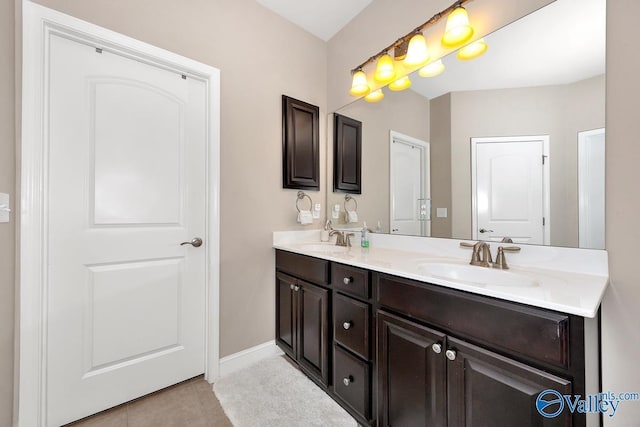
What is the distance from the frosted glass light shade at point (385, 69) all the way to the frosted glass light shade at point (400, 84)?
0.05 m

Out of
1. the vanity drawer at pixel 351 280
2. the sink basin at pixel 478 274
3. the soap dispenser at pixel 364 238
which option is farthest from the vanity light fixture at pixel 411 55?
the vanity drawer at pixel 351 280

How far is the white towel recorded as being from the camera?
2.14 metres

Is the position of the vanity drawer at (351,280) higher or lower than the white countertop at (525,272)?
lower

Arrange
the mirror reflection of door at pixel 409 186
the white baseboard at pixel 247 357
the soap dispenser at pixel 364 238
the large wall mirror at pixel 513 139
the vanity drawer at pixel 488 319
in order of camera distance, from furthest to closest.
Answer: the soap dispenser at pixel 364 238
the white baseboard at pixel 247 357
the mirror reflection of door at pixel 409 186
the large wall mirror at pixel 513 139
the vanity drawer at pixel 488 319

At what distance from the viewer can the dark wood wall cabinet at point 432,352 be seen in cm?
74

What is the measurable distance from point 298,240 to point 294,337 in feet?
2.46

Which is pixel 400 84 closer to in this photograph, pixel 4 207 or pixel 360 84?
pixel 360 84

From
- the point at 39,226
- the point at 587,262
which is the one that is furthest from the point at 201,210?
the point at 587,262

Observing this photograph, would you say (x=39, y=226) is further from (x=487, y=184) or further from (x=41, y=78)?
(x=487, y=184)

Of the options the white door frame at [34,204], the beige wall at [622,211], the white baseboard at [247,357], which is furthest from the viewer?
the white baseboard at [247,357]

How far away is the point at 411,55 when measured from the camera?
162 cm

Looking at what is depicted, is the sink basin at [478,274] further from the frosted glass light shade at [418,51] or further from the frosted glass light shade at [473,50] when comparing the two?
the frosted glass light shade at [418,51]

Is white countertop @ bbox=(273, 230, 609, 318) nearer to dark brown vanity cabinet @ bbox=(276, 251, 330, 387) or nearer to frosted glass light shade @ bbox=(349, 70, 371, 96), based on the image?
dark brown vanity cabinet @ bbox=(276, 251, 330, 387)

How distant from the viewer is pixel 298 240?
2186mm
